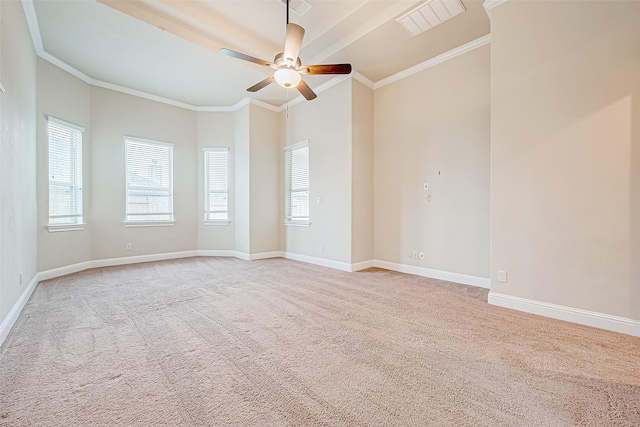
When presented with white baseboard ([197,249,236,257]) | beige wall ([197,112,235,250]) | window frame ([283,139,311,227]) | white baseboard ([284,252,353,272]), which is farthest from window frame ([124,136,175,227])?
white baseboard ([284,252,353,272])

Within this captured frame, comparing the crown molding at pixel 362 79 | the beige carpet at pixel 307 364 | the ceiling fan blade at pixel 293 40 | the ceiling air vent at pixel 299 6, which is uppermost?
the ceiling air vent at pixel 299 6

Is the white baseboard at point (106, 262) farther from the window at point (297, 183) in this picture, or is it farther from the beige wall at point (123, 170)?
the window at point (297, 183)

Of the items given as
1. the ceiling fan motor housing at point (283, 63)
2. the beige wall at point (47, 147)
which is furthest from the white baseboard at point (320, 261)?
the beige wall at point (47, 147)

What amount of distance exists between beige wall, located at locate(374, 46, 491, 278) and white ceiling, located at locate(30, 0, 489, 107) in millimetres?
512

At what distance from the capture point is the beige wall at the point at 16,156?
7.95 ft

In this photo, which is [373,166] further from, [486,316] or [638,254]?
[638,254]

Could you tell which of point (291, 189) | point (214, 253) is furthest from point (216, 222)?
point (291, 189)

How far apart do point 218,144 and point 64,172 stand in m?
2.80

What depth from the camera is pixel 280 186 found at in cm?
647

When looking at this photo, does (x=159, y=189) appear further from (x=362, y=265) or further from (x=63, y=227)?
(x=362, y=265)

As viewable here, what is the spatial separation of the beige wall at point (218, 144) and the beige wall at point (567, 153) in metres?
5.21

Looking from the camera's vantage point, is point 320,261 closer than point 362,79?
No

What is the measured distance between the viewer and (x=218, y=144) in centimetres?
645

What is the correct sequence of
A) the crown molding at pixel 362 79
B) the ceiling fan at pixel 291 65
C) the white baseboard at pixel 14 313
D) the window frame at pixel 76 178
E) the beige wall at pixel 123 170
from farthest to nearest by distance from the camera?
the beige wall at pixel 123 170, the crown molding at pixel 362 79, the window frame at pixel 76 178, the ceiling fan at pixel 291 65, the white baseboard at pixel 14 313
